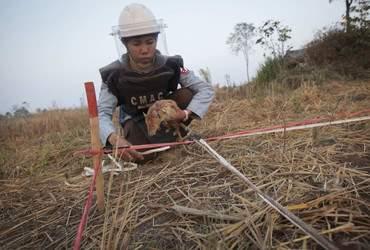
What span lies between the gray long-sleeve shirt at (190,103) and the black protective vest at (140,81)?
6 centimetres

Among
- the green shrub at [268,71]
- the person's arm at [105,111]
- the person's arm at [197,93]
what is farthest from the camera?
the green shrub at [268,71]

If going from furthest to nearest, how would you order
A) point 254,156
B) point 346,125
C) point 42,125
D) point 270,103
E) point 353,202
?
point 42,125 → point 270,103 → point 346,125 → point 254,156 → point 353,202

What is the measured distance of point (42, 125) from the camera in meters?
5.95

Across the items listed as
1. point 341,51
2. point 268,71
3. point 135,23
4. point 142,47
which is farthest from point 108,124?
point 341,51

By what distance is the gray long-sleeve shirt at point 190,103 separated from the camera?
2.14 meters

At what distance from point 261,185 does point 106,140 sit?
1054mm

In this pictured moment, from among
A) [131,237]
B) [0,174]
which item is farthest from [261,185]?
[0,174]

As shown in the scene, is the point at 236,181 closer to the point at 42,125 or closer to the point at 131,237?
the point at 131,237

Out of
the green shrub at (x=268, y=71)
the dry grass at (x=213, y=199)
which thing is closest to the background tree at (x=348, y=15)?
the green shrub at (x=268, y=71)

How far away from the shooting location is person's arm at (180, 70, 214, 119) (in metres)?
2.46

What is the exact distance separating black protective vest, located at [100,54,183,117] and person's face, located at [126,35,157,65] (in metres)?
0.11

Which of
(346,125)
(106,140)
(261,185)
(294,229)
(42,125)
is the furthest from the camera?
(42,125)

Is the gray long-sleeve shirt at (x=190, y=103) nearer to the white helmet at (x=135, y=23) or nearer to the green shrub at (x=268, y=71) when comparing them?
the white helmet at (x=135, y=23)

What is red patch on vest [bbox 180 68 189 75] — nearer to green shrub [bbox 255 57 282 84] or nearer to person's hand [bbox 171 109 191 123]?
person's hand [bbox 171 109 191 123]
